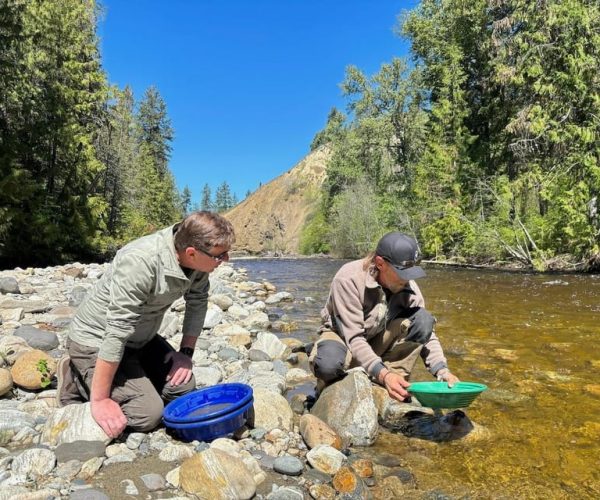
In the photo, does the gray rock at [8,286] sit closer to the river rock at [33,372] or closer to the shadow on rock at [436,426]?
the river rock at [33,372]

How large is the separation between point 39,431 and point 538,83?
54.5 ft

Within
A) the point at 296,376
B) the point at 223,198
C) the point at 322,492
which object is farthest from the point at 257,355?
the point at 223,198

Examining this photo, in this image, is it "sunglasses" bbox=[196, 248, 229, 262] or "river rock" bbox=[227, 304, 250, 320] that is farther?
"river rock" bbox=[227, 304, 250, 320]

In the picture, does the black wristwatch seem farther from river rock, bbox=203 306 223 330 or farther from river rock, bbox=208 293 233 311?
river rock, bbox=208 293 233 311

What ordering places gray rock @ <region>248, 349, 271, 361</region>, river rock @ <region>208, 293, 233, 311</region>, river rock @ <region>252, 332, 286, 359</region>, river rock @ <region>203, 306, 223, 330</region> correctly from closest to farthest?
gray rock @ <region>248, 349, 271, 361</region>, river rock @ <region>252, 332, 286, 359</region>, river rock @ <region>203, 306, 223, 330</region>, river rock @ <region>208, 293, 233, 311</region>

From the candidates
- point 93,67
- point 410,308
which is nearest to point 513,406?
point 410,308

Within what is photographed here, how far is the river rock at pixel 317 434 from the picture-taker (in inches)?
121

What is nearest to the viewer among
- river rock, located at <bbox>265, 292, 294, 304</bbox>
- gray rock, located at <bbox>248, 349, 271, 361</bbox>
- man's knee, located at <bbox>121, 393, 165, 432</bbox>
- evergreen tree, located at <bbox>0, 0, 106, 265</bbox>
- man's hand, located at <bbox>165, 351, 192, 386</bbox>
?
man's knee, located at <bbox>121, 393, 165, 432</bbox>

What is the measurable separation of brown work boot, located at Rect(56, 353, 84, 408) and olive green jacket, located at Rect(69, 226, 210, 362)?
0.76 feet

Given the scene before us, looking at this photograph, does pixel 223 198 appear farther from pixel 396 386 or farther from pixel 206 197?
pixel 396 386

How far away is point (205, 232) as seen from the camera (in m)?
2.74

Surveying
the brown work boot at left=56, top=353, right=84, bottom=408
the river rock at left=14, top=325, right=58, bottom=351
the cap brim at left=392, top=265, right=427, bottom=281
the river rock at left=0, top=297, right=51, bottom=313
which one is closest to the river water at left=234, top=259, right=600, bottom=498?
the cap brim at left=392, top=265, right=427, bottom=281

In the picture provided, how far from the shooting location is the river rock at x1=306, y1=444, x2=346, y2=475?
2.80 metres

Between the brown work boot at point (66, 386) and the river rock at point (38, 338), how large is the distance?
1970 millimetres
